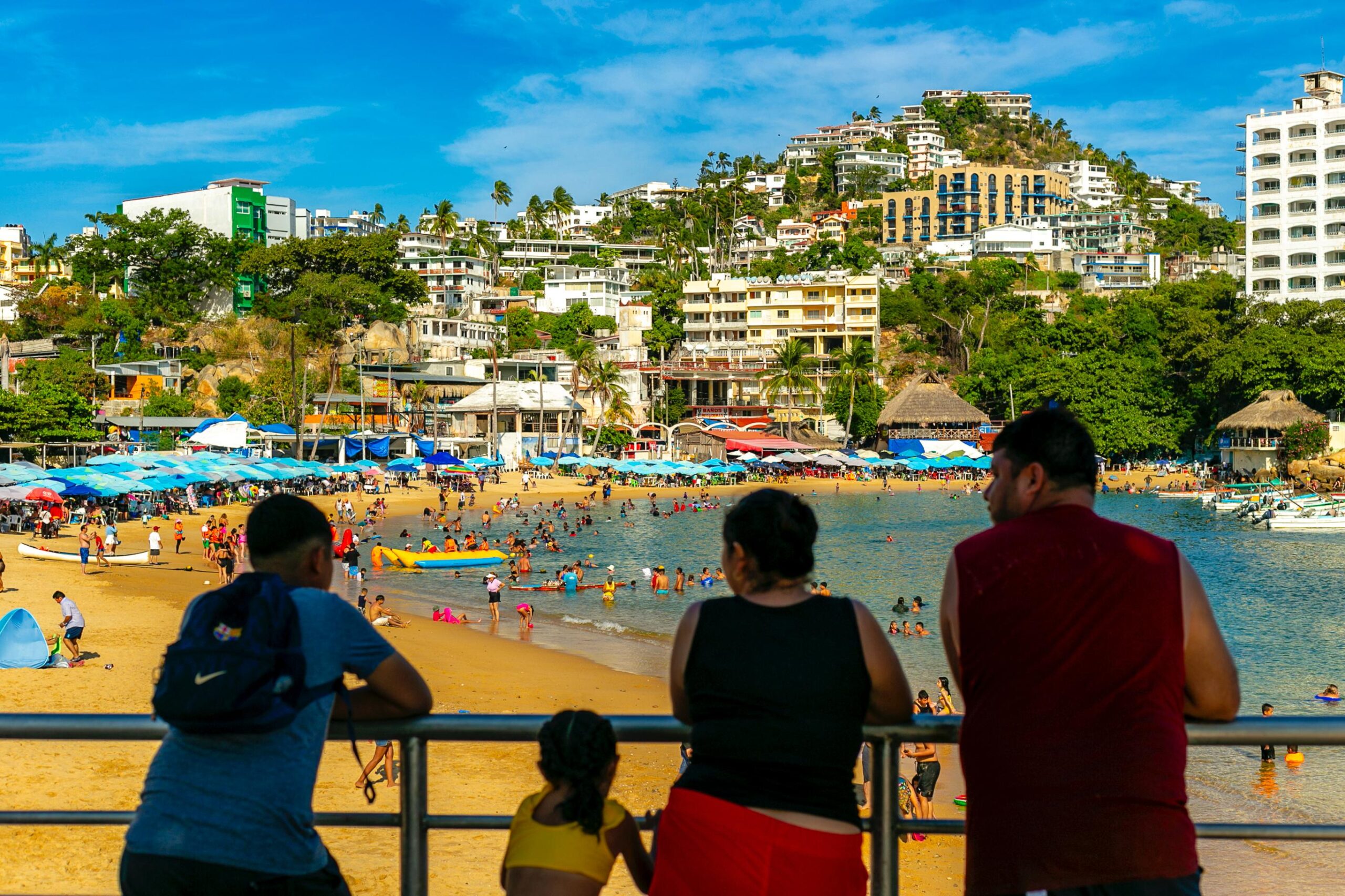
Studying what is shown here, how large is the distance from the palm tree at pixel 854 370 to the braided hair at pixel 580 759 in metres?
79.8

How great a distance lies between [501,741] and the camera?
2.99 m

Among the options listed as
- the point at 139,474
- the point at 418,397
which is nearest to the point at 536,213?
the point at 418,397

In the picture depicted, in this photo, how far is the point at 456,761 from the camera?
44.3 ft

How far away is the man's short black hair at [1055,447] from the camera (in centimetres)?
272

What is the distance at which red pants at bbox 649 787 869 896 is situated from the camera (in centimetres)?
266

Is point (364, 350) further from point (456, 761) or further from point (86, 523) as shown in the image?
point (456, 761)

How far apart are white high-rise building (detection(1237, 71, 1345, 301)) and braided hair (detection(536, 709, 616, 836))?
296 feet

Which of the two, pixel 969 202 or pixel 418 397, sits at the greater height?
pixel 969 202

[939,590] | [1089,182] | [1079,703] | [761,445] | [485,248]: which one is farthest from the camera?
[1089,182]

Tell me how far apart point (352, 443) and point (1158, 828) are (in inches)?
2681

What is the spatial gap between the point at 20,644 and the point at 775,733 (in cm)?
1676

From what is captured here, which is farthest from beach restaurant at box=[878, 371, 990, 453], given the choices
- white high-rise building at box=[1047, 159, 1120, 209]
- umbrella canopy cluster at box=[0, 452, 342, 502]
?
white high-rise building at box=[1047, 159, 1120, 209]

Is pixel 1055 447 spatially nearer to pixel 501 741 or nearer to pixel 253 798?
pixel 501 741

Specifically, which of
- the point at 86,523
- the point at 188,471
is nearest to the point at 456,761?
the point at 86,523
